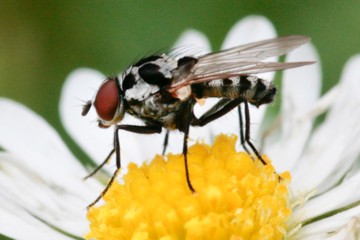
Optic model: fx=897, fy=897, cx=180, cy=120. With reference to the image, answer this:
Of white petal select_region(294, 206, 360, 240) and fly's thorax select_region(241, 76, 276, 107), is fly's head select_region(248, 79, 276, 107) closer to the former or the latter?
fly's thorax select_region(241, 76, 276, 107)

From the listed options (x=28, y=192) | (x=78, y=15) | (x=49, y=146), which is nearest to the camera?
(x=28, y=192)

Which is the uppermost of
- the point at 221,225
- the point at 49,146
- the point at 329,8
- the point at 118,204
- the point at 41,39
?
the point at 41,39

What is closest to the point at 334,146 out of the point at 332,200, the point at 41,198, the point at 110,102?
the point at 332,200

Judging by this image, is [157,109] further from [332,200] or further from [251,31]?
[251,31]

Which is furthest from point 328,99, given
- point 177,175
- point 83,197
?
point 83,197

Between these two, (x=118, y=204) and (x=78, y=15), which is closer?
(x=118, y=204)

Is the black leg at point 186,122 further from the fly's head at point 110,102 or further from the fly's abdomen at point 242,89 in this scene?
the fly's head at point 110,102

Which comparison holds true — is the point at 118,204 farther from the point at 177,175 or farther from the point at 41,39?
the point at 41,39

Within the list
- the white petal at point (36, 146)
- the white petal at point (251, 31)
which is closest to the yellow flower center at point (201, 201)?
the white petal at point (36, 146)

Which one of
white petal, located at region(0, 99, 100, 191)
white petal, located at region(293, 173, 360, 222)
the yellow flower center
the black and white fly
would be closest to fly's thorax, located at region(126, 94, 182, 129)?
the black and white fly
